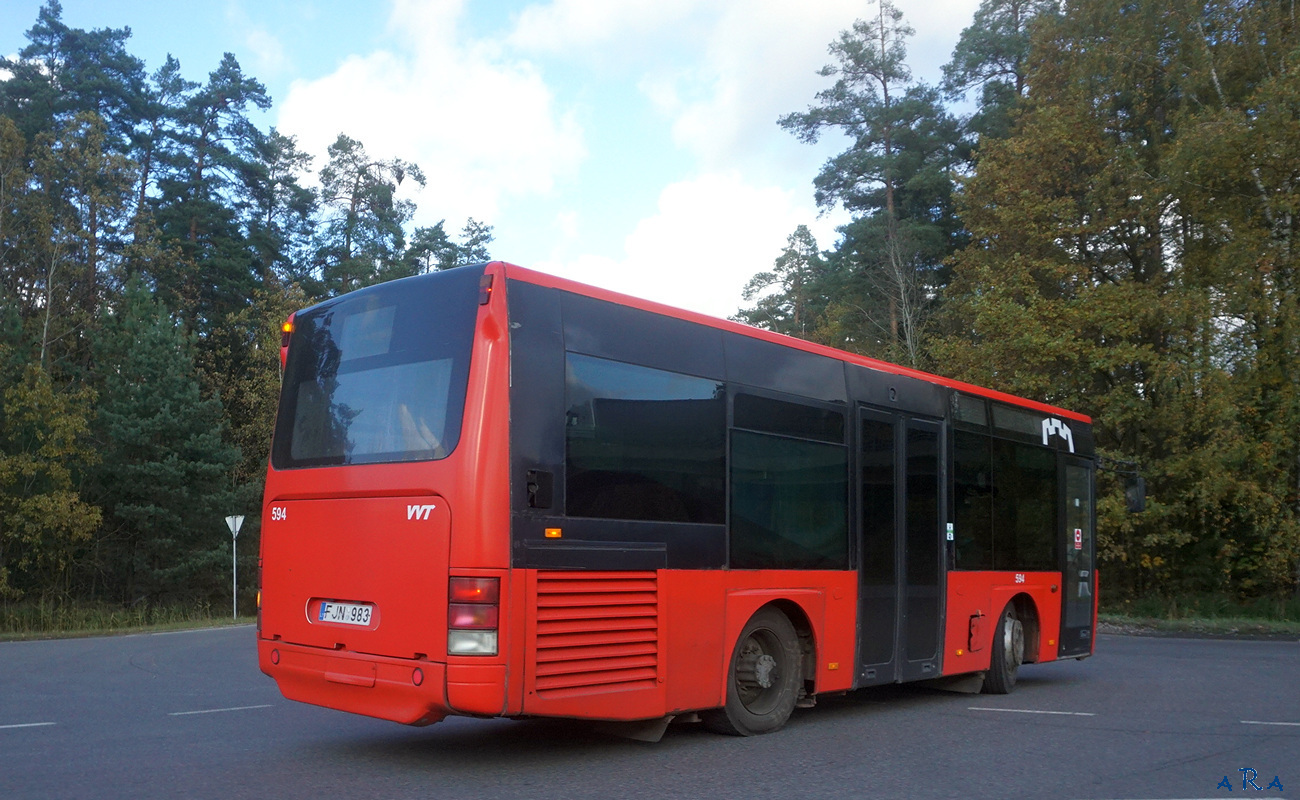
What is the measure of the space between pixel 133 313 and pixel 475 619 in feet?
122

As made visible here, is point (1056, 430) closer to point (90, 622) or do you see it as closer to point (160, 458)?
point (90, 622)

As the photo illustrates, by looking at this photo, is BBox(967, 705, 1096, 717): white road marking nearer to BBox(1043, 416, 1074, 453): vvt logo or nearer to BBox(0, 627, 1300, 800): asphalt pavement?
BBox(0, 627, 1300, 800): asphalt pavement

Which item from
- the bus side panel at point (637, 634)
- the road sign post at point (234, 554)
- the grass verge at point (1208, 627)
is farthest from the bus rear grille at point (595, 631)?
the road sign post at point (234, 554)

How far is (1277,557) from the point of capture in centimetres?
2534

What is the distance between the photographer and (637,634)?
723 centimetres

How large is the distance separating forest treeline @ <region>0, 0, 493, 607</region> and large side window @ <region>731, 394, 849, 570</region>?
31.6 m

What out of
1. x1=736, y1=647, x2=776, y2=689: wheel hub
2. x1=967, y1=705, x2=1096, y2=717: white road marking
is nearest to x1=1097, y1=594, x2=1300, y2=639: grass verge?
x1=967, y1=705, x2=1096, y2=717: white road marking

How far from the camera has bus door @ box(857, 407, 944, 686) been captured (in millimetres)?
9547

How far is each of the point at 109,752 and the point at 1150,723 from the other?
808 centimetres

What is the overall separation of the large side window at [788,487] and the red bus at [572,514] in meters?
0.02

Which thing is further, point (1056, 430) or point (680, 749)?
point (1056, 430)

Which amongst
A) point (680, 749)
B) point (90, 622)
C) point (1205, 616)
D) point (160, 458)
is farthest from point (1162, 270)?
point (160, 458)

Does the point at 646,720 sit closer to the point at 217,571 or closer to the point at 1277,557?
the point at 1277,557

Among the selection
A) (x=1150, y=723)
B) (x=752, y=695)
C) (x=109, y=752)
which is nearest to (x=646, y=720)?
(x=752, y=695)
